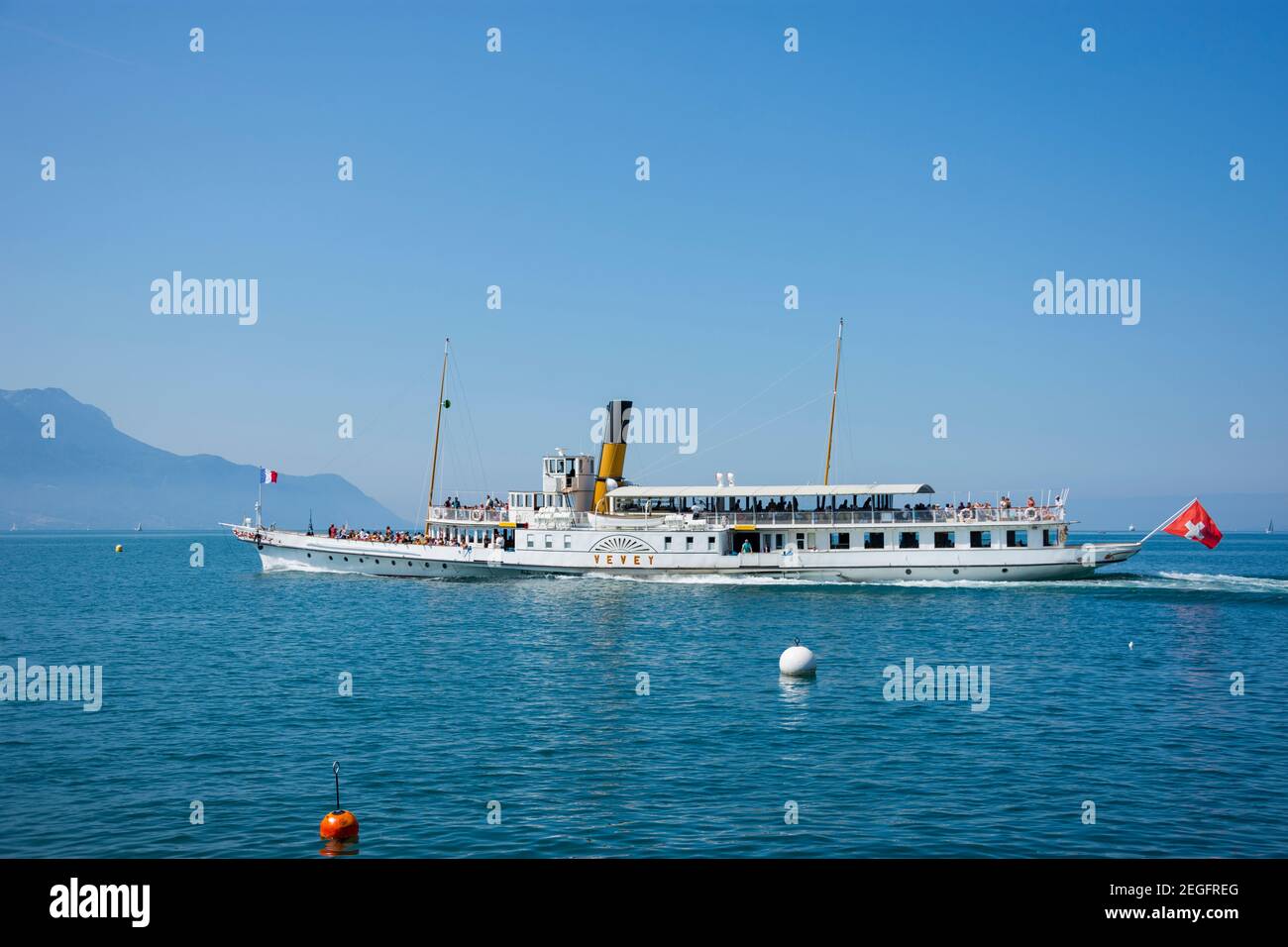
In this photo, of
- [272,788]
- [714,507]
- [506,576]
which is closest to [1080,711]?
[272,788]

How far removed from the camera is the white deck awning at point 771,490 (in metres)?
65.3

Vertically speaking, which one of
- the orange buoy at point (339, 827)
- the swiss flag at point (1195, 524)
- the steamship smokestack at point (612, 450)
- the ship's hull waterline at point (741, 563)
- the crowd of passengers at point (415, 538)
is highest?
the steamship smokestack at point (612, 450)

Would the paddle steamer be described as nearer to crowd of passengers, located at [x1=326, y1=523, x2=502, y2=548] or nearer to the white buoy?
crowd of passengers, located at [x1=326, y1=523, x2=502, y2=548]

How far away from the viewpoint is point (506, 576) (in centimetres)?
7150

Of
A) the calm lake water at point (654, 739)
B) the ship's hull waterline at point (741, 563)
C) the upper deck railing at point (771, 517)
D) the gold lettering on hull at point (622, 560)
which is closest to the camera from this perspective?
the calm lake water at point (654, 739)

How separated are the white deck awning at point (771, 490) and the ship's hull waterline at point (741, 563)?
387 cm

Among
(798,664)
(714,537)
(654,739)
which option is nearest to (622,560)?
(714,537)

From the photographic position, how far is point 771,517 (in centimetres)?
6825

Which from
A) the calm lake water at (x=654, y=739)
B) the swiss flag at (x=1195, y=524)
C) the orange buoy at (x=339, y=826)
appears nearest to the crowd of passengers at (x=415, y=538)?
the calm lake water at (x=654, y=739)

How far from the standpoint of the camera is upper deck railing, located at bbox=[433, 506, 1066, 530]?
6390 centimetres

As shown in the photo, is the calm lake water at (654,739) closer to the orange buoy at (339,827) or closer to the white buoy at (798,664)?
the orange buoy at (339,827)

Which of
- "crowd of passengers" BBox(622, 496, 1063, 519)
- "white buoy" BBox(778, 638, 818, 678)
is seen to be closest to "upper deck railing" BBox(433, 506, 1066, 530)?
"crowd of passengers" BBox(622, 496, 1063, 519)

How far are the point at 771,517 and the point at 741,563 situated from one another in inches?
161
